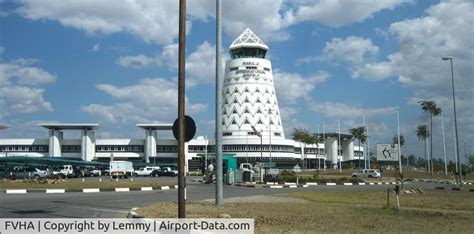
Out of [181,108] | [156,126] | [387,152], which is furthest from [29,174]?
[156,126]

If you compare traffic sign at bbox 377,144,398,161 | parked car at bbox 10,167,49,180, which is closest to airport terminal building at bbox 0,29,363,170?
parked car at bbox 10,167,49,180

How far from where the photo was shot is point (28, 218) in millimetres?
14023

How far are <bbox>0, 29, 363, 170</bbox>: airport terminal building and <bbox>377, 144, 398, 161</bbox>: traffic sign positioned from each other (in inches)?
4229

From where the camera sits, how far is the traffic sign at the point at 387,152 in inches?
708

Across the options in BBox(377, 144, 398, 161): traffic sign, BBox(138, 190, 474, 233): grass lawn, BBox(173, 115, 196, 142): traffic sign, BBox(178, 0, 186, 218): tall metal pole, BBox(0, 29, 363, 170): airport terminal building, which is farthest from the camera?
BBox(0, 29, 363, 170): airport terminal building

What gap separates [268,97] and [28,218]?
12803 centimetres

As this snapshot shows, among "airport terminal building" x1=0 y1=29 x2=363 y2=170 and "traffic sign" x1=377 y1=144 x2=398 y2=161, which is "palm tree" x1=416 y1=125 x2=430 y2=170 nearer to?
"airport terminal building" x1=0 y1=29 x2=363 y2=170

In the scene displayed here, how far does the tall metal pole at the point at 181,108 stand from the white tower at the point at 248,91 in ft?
400

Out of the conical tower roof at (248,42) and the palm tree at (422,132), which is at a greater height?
the conical tower roof at (248,42)

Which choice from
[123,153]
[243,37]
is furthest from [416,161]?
[123,153]

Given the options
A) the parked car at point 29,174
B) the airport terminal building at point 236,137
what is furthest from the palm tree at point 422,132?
the parked car at point 29,174

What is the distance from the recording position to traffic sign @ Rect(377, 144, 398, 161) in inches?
708

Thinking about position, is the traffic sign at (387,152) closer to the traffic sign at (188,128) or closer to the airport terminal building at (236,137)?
the traffic sign at (188,128)

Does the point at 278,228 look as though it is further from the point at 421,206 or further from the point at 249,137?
the point at 249,137
